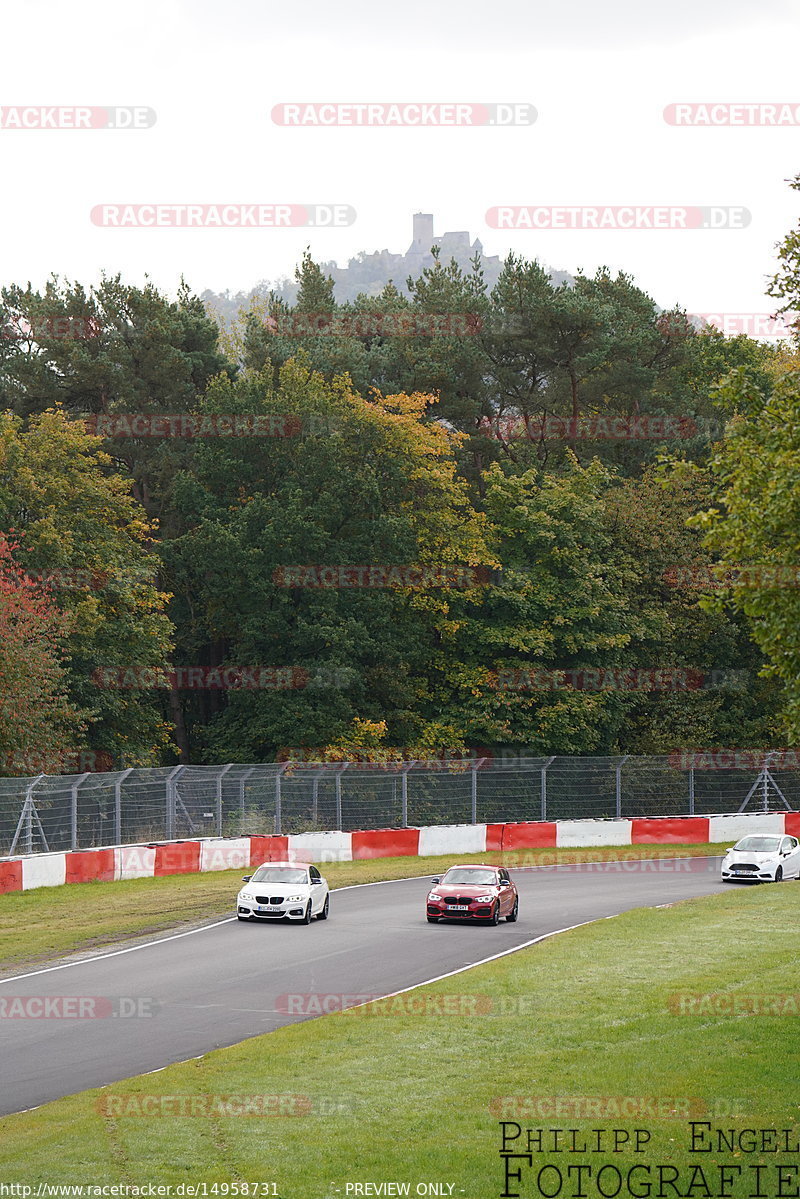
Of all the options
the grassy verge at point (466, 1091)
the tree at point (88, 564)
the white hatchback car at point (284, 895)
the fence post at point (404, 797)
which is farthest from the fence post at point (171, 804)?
the grassy verge at point (466, 1091)

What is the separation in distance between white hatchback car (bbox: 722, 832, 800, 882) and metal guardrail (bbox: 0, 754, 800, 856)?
9.70 meters

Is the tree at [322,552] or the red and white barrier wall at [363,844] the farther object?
the tree at [322,552]

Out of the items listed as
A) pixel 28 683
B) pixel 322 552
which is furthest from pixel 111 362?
pixel 28 683

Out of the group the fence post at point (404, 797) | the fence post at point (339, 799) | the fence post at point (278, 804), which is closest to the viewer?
the fence post at point (278, 804)

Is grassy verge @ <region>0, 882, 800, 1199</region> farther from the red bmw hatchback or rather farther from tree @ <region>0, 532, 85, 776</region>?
tree @ <region>0, 532, 85, 776</region>

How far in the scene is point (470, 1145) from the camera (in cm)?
1088

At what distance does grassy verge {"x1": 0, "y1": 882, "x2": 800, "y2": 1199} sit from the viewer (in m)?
10.3

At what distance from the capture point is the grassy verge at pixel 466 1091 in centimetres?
1026

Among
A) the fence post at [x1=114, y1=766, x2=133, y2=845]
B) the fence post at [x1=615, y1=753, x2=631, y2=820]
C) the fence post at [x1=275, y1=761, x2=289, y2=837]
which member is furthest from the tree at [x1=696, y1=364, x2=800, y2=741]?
the fence post at [x1=615, y1=753, x2=631, y2=820]

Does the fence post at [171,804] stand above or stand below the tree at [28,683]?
below

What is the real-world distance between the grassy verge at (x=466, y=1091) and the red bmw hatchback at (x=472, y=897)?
6.46 m

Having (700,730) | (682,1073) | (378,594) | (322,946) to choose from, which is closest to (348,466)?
(378,594)

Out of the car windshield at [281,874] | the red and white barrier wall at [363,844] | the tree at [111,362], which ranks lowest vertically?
the red and white barrier wall at [363,844]

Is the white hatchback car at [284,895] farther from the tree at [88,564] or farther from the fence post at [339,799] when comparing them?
the tree at [88,564]
